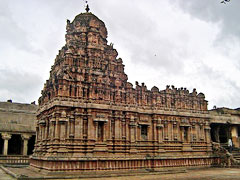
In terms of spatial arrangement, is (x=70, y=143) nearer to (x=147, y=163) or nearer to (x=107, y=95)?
(x=107, y=95)

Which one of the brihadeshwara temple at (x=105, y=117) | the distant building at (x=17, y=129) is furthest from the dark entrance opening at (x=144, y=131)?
the distant building at (x=17, y=129)

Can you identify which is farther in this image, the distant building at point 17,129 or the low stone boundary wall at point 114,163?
the distant building at point 17,129

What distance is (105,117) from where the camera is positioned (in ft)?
77.3

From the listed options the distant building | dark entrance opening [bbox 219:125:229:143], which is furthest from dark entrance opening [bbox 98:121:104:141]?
dark entrance opening [bbox 219:125:229:143]

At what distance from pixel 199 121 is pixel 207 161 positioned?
456cm

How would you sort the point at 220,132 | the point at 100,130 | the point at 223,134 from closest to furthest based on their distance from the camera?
the point at 100,130 < the point at 223,134 < the point at 220,132

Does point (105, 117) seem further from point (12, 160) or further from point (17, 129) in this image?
point (17, 129)

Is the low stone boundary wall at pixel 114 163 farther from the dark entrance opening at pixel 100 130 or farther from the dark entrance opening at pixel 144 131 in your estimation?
the dark entrance opening at pixel 144 131

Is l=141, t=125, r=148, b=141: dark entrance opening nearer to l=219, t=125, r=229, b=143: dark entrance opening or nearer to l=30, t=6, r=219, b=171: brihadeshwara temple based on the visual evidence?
l=30, t=6, r=219, b=171: brihadeshwara temple

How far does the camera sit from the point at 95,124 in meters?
23.0

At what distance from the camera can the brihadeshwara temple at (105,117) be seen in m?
21.8

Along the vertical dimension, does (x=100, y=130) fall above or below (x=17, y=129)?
below

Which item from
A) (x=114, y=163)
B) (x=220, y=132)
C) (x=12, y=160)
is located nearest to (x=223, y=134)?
(x=220, y=132)

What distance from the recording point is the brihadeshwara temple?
71.6 ft
